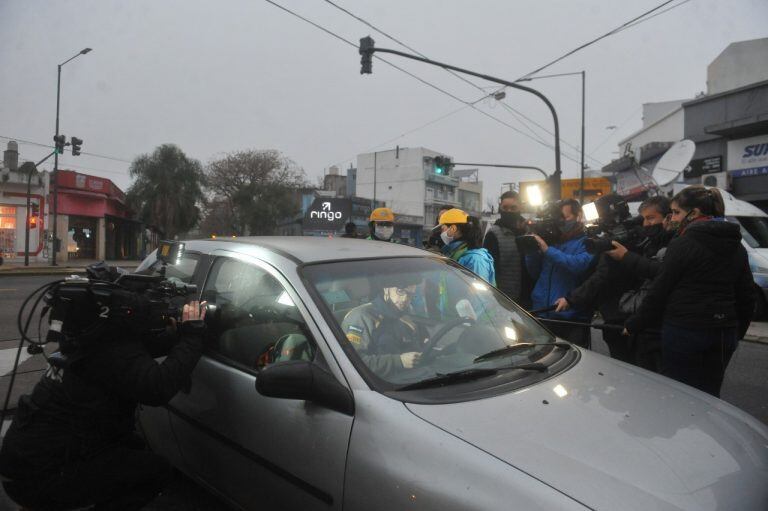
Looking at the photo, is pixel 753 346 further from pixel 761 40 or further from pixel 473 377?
pixel 761 40

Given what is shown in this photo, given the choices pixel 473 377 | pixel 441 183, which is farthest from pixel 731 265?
pixel 441 183

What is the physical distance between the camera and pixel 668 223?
12.1 feet

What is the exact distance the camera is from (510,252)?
4512 mm

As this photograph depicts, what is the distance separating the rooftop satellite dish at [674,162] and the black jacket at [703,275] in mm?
Result: 10118

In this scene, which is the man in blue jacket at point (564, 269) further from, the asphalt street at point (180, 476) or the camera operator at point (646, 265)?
the asphalt street at point (180, 476)

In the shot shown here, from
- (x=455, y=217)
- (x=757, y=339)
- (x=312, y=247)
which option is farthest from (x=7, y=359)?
(x=757, y=339)

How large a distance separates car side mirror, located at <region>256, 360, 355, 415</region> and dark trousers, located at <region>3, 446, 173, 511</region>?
820mm

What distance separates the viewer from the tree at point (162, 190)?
125ft

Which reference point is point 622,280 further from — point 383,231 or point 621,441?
point 383,231

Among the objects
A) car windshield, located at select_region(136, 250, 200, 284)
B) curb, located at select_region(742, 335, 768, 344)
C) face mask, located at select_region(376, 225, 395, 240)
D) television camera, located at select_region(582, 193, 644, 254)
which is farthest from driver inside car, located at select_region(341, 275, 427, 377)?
curb, located at select_region(742, 335, 768, 344)

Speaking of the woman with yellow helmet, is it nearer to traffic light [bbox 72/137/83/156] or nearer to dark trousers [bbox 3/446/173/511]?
dark trousers [bbox 3/446/173/511]

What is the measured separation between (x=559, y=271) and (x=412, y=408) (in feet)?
8.88

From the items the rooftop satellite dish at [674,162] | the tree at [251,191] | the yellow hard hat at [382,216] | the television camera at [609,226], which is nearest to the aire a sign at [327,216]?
the tree at [251,191]

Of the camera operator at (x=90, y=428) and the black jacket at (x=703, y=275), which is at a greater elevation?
the black jacket at (x=703, y=275)
